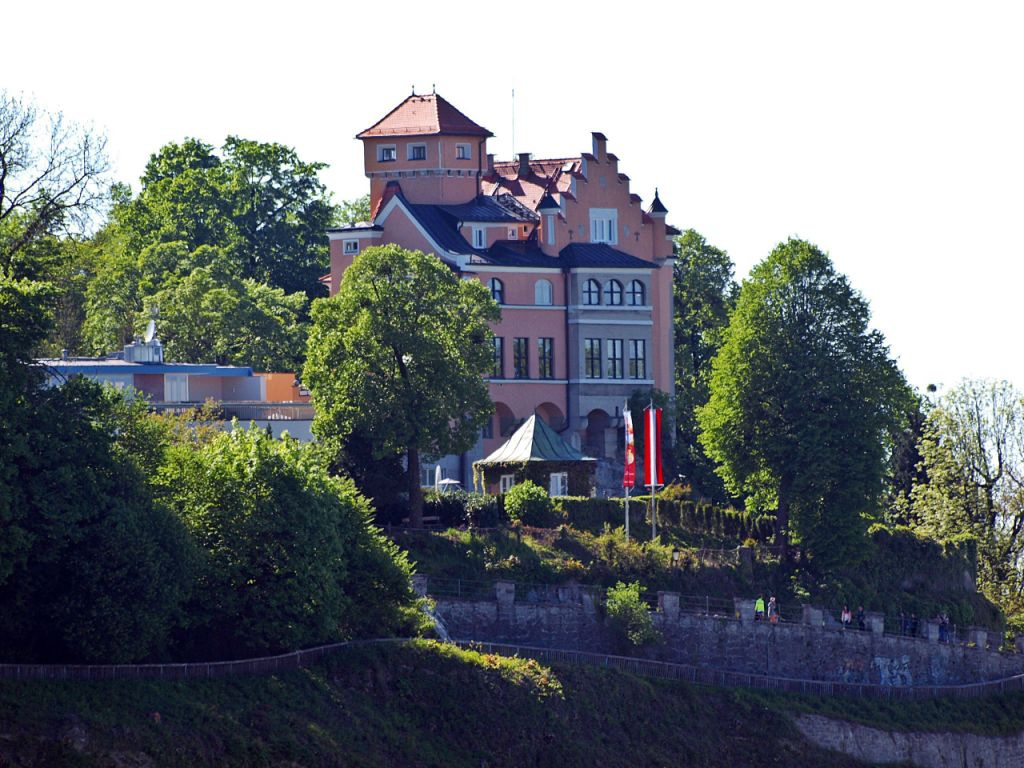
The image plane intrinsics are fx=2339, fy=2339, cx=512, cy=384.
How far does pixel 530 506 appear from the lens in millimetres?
75500

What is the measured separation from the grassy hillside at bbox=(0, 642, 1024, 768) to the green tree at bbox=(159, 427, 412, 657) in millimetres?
1380

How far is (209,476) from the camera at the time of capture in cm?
5703

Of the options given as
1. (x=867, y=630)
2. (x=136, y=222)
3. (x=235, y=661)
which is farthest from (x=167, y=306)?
(x=235, y=661)

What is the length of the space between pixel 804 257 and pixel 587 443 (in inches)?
538

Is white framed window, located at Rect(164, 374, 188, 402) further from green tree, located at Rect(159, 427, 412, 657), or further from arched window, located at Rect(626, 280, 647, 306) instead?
green tree, located at Rect(159, 427, 412, 657)

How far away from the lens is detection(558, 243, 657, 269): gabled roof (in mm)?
89125

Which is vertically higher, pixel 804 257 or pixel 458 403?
pixel 804 257

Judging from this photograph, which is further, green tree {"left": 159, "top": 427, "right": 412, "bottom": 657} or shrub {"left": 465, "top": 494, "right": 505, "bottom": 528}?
shrub {"left": 465, "top": 494, "right": 505, "bottom": 528}

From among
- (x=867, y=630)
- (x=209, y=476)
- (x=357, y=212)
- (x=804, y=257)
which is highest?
(x=357, y=212)

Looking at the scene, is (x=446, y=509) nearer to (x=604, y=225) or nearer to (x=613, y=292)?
(x=613, y=292)

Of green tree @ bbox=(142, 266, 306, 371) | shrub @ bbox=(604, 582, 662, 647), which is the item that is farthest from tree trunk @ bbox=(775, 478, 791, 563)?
green tree @ bbox=(142, 266, 306, 371)

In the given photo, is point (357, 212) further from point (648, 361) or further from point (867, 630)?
point (867, 630)

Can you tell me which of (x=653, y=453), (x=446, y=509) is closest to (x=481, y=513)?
(x=446, y=509)

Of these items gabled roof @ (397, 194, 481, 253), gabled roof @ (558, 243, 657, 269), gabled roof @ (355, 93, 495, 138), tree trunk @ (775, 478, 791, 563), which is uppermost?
gabled roof @ (355, 93, 495, 138)
